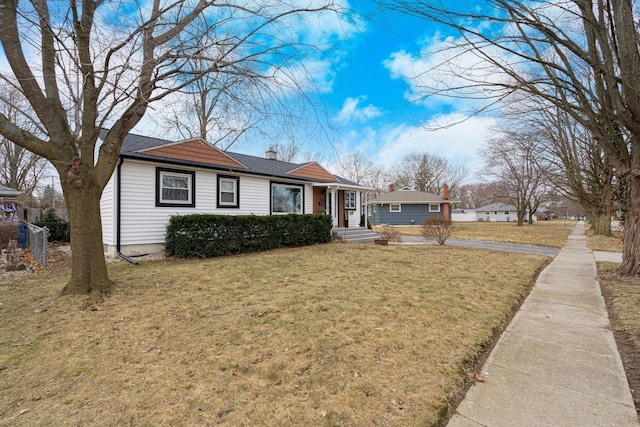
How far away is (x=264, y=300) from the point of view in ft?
15.0

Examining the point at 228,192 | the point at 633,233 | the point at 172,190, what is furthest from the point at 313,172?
the point at 633,233

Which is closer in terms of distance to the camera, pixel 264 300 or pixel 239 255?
pixel 264 300

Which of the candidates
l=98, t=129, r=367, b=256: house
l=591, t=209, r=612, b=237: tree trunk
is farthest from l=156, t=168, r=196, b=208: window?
l=591, t=209, r=612, b=237: tree trunk

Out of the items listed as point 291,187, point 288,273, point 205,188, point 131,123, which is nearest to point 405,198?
point 291,187

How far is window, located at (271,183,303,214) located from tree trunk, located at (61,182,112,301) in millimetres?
7934

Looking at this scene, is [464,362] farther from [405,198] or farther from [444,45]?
[405,198]

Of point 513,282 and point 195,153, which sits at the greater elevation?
point 195,153

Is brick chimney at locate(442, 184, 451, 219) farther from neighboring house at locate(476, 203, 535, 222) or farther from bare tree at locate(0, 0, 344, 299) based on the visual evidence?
neighboring house at locate(476, 203, 535, 222)

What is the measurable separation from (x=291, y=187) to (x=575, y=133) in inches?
573

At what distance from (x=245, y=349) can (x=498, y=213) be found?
224 feet

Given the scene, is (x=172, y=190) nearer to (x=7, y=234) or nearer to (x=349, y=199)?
(x=7, y=234)

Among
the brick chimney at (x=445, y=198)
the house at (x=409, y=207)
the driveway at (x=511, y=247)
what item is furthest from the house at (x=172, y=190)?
the brick chimney at (x=445, y=198)

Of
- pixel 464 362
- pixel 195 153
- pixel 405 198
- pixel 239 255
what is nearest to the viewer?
pixel 464 362

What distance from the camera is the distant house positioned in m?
58.8
